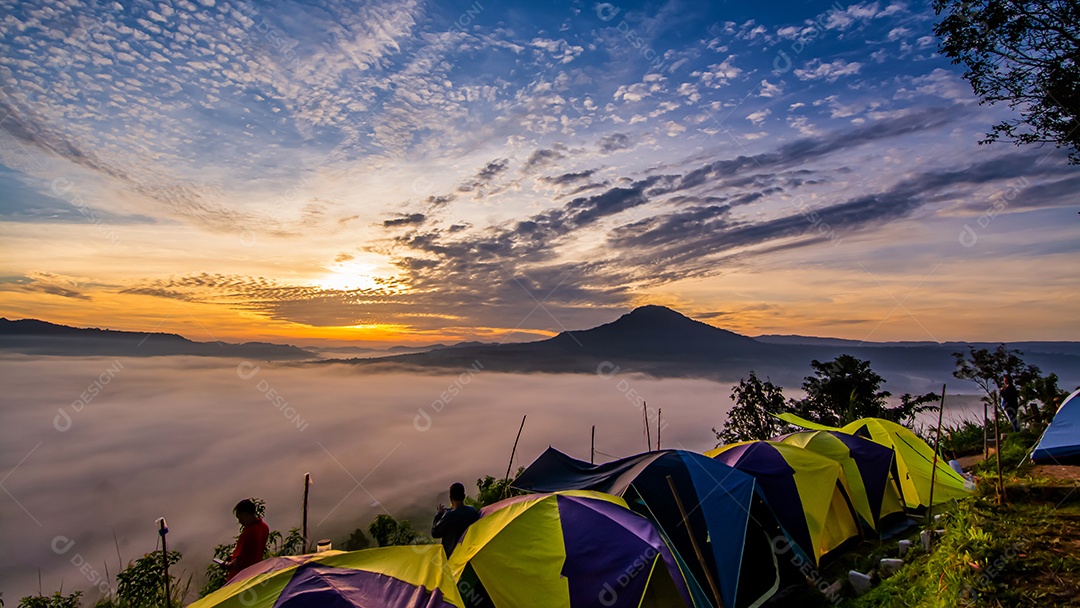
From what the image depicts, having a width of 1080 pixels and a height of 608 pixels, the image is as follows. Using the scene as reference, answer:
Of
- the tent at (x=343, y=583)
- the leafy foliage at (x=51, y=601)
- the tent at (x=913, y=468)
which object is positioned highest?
the tent at (x=343, y=583)

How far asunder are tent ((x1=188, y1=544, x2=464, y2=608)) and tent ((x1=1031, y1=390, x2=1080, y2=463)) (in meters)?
10.0

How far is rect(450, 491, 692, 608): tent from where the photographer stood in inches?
213

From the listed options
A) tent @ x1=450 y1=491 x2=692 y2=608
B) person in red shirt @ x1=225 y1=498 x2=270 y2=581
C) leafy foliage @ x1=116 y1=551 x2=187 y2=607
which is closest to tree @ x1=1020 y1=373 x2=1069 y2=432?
tent @ x1=450 y1=491 x2=692 y2=608

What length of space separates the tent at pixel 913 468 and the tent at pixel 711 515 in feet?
12.6

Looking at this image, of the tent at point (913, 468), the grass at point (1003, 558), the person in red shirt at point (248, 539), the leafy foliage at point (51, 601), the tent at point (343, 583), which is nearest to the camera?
the tent at point (343, 583)

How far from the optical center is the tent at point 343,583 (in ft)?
13.3

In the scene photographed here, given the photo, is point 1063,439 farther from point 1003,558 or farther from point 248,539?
point 248,539

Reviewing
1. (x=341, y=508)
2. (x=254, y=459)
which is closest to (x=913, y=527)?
(x=341, y=508)

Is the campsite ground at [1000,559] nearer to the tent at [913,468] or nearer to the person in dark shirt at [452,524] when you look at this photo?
the tent at [913,468]

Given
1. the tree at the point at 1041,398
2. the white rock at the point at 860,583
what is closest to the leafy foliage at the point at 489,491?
the white rock at the point at 860,583

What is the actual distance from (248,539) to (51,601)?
4607mm

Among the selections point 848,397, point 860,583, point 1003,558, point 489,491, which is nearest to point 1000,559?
point 1003,558

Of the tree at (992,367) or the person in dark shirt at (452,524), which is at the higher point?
the tree at (992,367)

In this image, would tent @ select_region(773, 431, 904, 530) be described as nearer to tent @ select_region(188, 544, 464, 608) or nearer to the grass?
the grass
